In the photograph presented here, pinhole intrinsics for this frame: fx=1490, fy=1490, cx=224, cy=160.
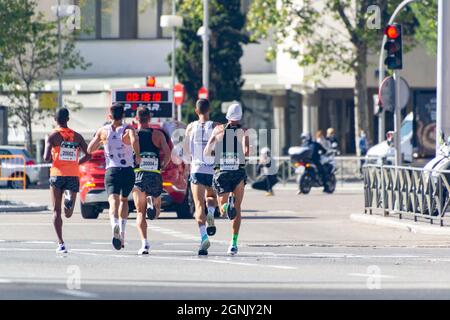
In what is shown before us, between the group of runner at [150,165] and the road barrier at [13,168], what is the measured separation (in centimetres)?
2531

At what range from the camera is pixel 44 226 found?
82.2ft

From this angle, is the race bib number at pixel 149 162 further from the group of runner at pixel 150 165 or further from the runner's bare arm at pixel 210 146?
the runner's bare arm at pixel 210 146

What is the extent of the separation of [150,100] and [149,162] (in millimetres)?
15019

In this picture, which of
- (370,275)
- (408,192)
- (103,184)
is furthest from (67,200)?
(408,192)

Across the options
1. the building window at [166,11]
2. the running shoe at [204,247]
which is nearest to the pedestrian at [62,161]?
the running shoe at [204,247]

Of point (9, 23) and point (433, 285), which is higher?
point (9, 23)

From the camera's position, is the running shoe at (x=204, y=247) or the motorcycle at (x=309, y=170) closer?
the running shoe at (x=204, y=247)

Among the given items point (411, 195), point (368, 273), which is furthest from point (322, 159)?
point (368, 273)

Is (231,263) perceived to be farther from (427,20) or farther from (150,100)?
(427,20)

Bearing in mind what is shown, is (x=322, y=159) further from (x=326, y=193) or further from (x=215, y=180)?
(x=215, y=180)

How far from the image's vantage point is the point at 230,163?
1855 cm

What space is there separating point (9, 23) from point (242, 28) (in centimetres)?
1123

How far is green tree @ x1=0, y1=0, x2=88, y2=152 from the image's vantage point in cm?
5059

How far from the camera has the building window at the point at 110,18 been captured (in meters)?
61.8
